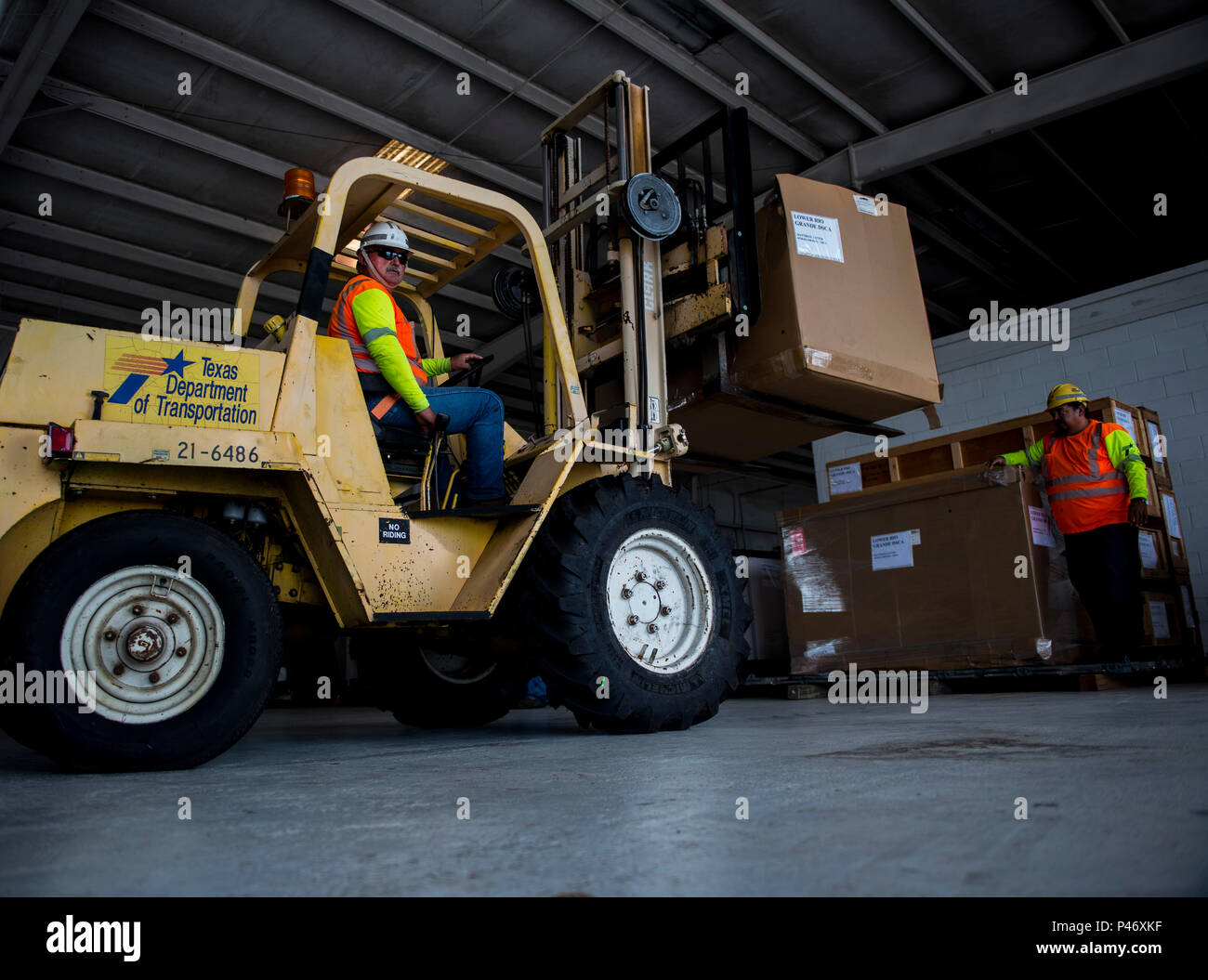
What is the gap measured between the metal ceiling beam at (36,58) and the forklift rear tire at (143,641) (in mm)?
4358

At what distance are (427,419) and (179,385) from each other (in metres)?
0.96

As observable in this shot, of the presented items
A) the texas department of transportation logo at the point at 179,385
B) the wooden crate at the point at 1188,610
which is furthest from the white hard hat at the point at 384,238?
the wooden crate at the point at 1188,610

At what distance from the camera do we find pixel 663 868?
4.15ft

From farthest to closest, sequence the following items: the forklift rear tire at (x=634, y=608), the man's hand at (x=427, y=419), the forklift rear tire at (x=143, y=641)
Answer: the man's hand at (x=427, y=419)
the forklift rear tire at (x=634, y=608)
the forklift rear tire at (x=143, y=641)

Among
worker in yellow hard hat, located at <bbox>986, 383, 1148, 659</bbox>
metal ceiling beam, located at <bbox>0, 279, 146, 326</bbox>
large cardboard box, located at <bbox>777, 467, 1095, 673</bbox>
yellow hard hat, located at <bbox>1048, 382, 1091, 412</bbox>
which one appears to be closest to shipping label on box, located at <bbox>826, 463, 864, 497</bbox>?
large cardboard box, located at <bbox>777, 467, 1095, 673</bbox>

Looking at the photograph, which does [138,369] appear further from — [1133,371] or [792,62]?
[1133,371]

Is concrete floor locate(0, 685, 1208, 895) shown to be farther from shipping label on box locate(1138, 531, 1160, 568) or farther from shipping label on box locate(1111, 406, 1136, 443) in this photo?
shipping label on box locate(1111, 406, 1136, 443)

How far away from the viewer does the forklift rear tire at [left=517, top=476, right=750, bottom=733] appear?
3486 mm

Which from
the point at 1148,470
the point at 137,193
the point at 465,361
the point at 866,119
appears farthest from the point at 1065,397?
the point at 137,193

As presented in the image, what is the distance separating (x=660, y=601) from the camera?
12.7 ft

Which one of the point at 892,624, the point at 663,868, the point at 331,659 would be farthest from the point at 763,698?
the point at 331,659

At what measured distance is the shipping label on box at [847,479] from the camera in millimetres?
6855

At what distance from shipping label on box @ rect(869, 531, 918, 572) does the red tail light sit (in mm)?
5030

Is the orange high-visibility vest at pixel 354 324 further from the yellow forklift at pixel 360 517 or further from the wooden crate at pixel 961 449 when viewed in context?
the wooden crate at pixel 961 449
